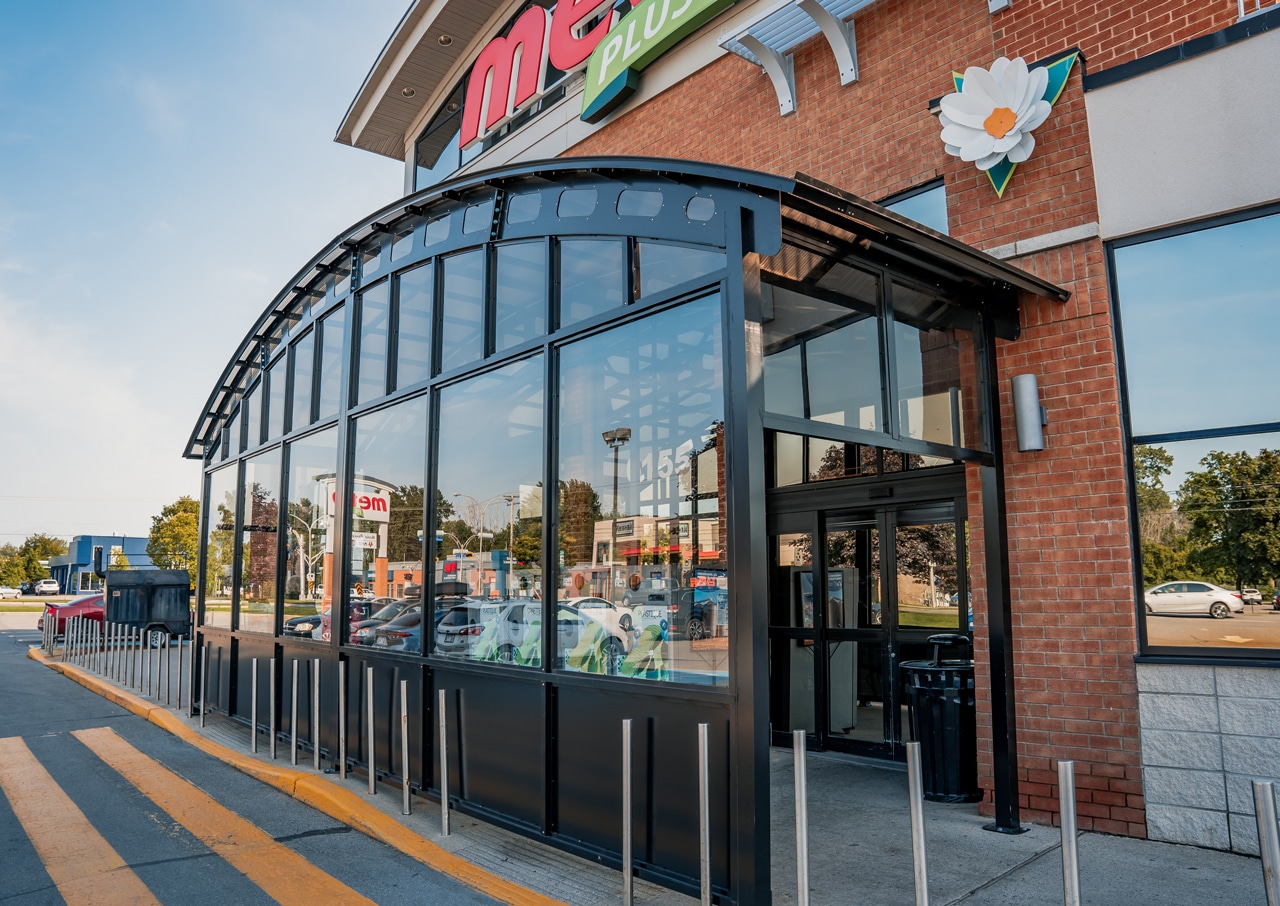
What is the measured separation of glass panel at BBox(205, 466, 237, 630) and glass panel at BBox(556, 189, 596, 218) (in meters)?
7.61

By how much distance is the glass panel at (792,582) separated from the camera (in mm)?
9617

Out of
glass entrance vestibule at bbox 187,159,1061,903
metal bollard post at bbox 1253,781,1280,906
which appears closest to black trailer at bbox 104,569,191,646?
glass entrance vestibule at bbox 187,159,1061,903

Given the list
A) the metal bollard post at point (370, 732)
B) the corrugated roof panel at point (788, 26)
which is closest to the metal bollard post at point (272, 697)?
the metal bollard post at point (370, 732)

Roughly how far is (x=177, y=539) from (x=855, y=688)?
60.3 metres

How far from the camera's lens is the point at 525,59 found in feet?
43.0

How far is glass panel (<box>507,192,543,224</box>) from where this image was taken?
7.02 metres

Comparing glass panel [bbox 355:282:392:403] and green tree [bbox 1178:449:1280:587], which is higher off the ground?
glass panel [bbox 355:282:392:403]

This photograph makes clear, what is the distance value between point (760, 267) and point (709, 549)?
171cm

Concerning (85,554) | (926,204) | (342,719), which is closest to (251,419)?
(342,719)

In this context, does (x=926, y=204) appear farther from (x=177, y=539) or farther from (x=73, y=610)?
(x=177, y=539)

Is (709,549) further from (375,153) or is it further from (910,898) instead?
(375,153)

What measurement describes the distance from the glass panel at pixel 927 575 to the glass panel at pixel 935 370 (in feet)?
6.83

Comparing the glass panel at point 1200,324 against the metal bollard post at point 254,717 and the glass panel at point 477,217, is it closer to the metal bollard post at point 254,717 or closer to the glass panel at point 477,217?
the glass panel at point 477,217

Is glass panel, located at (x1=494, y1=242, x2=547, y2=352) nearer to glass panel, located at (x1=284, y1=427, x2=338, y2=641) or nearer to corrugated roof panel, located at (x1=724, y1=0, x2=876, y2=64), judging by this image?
glass panel, located at (x1=284, y1=427, x2=338, y2=641)
